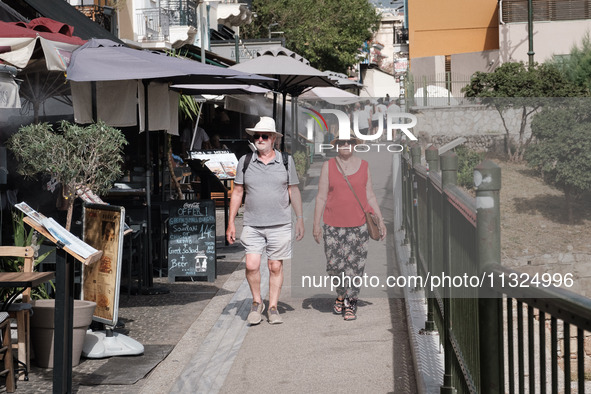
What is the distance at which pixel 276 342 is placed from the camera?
23.6 feet

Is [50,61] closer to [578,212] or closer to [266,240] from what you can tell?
[266,240]

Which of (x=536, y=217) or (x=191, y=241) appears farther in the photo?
(x=536, y=217)

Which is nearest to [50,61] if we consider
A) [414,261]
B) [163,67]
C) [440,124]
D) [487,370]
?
[163,67]

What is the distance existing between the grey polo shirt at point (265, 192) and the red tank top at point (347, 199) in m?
0.46

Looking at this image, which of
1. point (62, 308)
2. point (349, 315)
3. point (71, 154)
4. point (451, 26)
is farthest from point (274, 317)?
point (451, 26)

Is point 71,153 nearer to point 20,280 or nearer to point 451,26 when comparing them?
point 20,280

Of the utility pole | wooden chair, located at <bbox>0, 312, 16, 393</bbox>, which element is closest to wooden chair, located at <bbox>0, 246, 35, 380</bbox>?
wooden chair, located at <bbox>0, 312, 16, 393</bbox>

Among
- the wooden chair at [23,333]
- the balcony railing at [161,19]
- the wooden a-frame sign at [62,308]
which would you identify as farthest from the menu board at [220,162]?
the balcony railing at [161,19]

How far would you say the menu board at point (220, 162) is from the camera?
14.0m

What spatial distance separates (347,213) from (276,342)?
4.94 ft

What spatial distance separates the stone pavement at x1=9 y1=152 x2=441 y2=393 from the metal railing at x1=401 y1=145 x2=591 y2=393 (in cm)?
56

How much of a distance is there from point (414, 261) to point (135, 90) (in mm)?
3699

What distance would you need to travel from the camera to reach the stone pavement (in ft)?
19.5

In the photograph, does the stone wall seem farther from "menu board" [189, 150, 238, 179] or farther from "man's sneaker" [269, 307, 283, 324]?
"man's sneaker" [269, 307, 283, 324]
